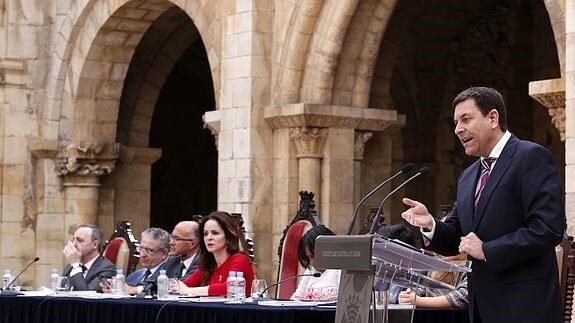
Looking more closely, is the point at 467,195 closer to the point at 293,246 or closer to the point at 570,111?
the point at 570,111

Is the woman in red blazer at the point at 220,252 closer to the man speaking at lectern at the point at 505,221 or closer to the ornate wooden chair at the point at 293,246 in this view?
the ornate wooden chair at the point at 293,246

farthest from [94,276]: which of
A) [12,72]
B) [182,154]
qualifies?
[182,154]

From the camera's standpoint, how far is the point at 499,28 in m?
16.1

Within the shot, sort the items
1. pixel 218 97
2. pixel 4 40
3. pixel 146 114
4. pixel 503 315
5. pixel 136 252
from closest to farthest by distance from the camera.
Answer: pixel 503 315 < pixel 136 252 < pixel 218 97 < pixel 4 40 < pixel 146 114

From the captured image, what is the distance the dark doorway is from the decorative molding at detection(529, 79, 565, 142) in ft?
36.2

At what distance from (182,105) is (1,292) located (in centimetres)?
1213

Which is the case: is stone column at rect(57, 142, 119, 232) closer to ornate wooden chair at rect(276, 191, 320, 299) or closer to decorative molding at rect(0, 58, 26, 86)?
decorative molding at rect(0, 58, 26, 86)

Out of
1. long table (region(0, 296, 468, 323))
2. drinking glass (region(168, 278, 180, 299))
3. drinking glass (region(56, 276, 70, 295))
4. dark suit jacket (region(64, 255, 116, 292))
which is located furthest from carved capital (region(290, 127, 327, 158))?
long table (region(0, 296, 468, 323))

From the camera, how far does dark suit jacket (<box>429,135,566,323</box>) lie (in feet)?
15.7

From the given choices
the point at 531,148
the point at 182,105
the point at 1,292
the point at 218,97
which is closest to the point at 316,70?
the point at 218,97

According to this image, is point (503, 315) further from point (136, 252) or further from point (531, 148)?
point (136, 252)

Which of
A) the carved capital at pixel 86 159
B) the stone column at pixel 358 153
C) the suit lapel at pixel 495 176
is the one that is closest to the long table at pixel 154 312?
the suit lapel at pixel 495 176

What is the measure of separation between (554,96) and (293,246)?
2011 mm

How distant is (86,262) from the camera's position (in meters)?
9.71
